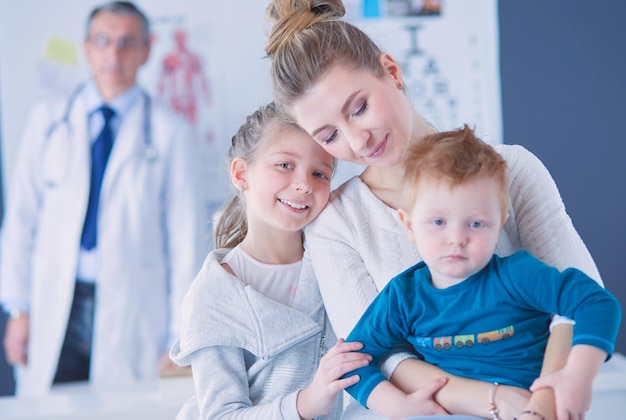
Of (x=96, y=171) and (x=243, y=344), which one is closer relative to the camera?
(x=243, y=344)

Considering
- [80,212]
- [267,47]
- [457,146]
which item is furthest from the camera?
[80,212]

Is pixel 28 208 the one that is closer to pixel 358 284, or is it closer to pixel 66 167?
pixel 66 167

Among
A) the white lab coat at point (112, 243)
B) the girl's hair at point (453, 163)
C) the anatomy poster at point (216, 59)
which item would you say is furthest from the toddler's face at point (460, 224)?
the anatomy poster at point (216, 59)

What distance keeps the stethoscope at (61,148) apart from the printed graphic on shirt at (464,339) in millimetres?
2263

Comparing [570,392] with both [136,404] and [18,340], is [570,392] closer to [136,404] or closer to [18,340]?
[136,404]

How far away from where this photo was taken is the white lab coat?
3.22 meters

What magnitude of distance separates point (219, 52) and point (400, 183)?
7.18 ft

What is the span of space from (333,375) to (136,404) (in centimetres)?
179

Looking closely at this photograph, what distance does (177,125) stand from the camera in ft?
11.0

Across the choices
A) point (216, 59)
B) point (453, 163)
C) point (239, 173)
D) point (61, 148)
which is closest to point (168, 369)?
point (61, 148)

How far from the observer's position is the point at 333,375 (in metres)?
1.27

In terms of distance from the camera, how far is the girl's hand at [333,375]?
4.15 feet

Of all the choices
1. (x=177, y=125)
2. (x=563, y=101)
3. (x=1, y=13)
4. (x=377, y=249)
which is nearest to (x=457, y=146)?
(x=377, y=249)

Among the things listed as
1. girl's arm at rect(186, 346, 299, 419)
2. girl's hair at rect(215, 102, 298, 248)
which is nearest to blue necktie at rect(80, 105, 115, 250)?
girl's hair at rect(215, 102, 298, 248)
